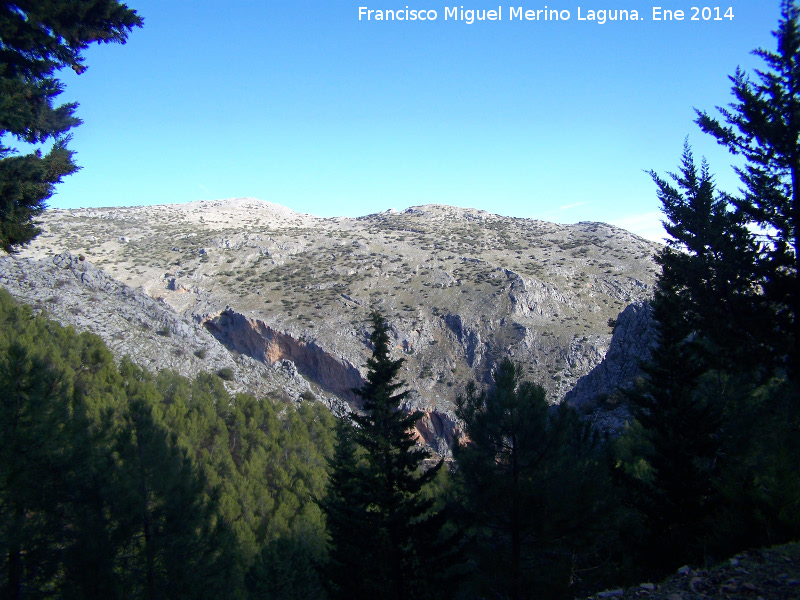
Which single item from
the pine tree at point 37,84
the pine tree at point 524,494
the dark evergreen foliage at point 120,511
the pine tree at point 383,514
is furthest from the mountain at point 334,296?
the pine tree at point 37,84

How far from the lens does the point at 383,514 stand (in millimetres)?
12664

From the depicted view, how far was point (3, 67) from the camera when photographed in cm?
737

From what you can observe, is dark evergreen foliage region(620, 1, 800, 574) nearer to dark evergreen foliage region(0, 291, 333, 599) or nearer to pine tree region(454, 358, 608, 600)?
pine tree region(454, 358, 608, 600)

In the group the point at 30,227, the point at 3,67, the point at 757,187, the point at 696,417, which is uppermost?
the point at 3,67

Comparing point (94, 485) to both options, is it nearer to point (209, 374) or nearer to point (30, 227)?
point (30, 227)

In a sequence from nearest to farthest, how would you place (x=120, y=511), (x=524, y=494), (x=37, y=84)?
(x=37, y=84) < (x=524, y=494) < (x=120, y=511)

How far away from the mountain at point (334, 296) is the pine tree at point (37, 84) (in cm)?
3594

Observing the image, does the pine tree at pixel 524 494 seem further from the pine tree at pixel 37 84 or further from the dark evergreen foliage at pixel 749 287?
the pine tree at pixel 37 84

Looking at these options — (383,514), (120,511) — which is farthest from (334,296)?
(383,514)

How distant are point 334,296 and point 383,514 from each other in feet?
159

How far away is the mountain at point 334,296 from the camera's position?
46438 mm

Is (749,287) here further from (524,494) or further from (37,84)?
(37,84)

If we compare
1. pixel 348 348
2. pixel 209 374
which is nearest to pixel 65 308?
pixel 209 374

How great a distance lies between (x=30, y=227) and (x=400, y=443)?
386 inches
